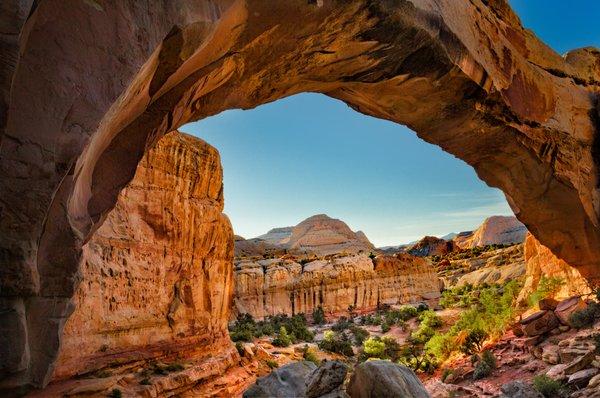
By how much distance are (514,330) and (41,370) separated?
14.9m

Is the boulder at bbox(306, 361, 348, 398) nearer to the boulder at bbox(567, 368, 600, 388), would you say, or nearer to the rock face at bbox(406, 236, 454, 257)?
the boulder at bbox(567, 368, 600, 388)

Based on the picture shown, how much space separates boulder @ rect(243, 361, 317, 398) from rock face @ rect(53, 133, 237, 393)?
660 cm

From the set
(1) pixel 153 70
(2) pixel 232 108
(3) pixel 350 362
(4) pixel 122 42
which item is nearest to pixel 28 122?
(4) pixel 122 42

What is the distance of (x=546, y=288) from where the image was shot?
45.4ft

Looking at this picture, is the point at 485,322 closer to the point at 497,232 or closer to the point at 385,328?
the point at 385,328

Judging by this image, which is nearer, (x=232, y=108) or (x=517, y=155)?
(x=232, y=108)

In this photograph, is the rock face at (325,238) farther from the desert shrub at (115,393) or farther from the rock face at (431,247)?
the desert shrub at (115,393)

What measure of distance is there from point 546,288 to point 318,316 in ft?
83.7

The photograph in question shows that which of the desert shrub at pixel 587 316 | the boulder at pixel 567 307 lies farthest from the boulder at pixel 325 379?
the boulder at pixel 567 307

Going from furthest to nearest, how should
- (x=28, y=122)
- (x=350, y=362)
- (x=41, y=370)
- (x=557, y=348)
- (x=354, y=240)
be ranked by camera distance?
(x=354, y=240) < (x=350, y=362) < (x=557, y=348) < (x=41, y=370) < (x=28, y=122)

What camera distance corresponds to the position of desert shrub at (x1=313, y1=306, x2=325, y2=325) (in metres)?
36.4

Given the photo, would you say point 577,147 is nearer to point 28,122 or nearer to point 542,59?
point 542,59

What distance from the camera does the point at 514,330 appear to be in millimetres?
13594

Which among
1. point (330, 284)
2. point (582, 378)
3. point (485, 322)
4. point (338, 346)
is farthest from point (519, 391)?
point (330, 284)
